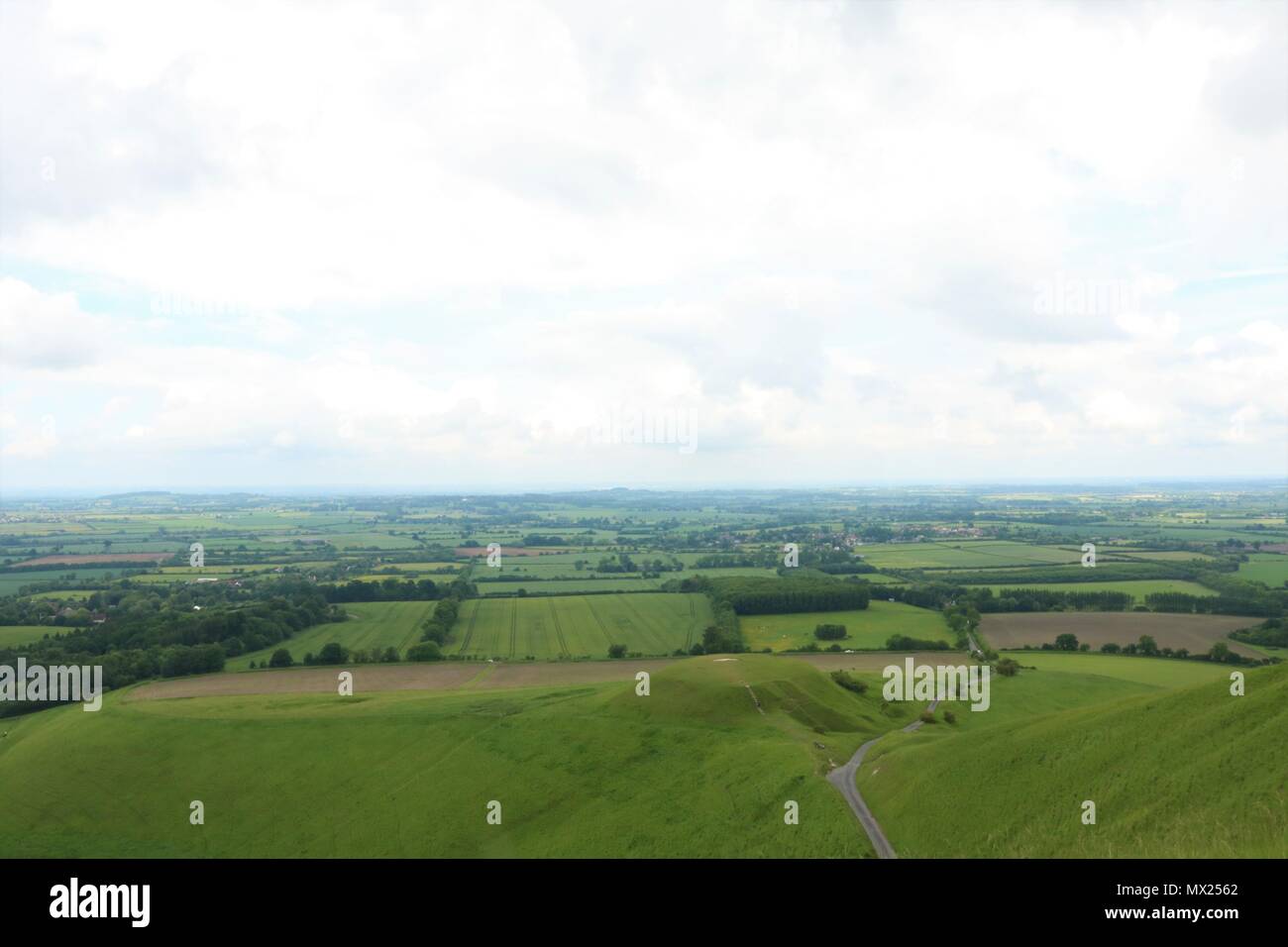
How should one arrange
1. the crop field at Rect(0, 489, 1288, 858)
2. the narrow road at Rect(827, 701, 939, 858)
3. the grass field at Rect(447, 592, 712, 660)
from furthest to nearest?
the grass field at Rect(447, 592, 712, 660) < the narrow road at Rect(827, 701, 939, 858) < the crop field at Rect(0, 489, 1288, 858)

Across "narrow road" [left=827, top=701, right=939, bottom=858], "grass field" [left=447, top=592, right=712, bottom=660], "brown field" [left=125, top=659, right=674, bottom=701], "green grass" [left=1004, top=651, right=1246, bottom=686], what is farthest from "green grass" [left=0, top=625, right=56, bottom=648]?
"green grass" [left=1004, top=651, right=1246, bottom=686]

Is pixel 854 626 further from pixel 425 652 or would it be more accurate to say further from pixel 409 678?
pixel 409 678

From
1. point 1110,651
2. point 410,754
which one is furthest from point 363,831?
point 1110,651

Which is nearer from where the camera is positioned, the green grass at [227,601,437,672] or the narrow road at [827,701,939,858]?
the narrow road at [827,701,939,858]

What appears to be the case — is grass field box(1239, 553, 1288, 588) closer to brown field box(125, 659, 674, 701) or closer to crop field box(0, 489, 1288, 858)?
crop field box(0, 489, 1288, 858)

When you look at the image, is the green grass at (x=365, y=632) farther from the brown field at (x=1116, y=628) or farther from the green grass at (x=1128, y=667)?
the brown field at (x=1116, y=628)

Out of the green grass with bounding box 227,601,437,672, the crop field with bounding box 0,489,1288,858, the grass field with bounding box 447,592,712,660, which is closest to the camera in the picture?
the crop field with bounding box 0,489,1288,858
